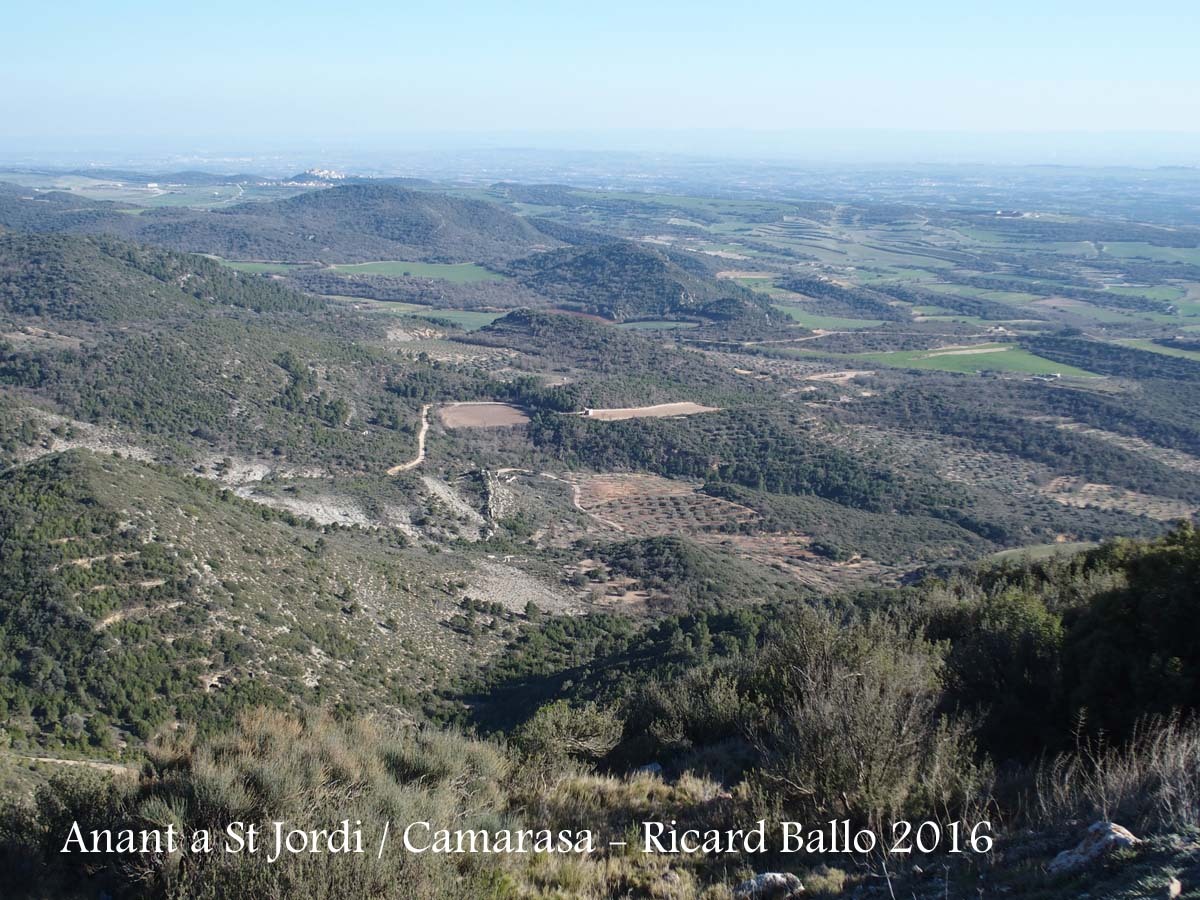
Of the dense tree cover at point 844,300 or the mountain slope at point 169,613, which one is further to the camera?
the dense tree cover at point 844,300

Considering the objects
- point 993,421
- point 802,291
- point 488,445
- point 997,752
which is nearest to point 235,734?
point 997,752

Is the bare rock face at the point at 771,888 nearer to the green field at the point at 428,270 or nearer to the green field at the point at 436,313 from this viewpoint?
the green field at the point at 436,313

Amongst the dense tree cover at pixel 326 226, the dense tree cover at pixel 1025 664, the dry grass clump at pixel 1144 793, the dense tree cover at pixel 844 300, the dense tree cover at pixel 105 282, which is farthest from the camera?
the dense tree cover at pixel 326 226

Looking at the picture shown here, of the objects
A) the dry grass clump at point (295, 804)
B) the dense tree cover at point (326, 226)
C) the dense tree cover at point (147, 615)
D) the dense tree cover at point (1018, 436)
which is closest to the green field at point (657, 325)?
the dense tree cover at point (1018, 436)

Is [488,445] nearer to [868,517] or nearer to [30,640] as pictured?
A: [868,517]

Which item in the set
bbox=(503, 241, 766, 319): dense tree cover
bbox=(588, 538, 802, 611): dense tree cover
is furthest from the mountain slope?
bbox=(503, 241, 766, 319): dense tree cover

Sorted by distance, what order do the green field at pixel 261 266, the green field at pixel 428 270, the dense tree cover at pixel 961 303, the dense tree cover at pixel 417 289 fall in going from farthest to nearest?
the green field at pixel 428 270
the green field at pixel 261 266
the dense tree cover at pixel 961 303
the dense tree cover at pixel 417 289

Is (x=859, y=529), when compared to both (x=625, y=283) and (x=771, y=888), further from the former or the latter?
(x=625, y=283)

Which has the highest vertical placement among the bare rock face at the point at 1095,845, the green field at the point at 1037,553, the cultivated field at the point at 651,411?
the bare rock face at the point at 1095,845
